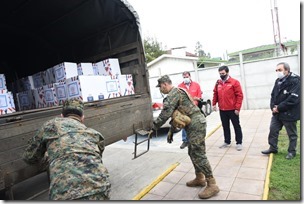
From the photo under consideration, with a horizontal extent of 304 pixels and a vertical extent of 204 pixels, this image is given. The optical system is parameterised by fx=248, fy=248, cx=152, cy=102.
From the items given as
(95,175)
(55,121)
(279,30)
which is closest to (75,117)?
(55,121)

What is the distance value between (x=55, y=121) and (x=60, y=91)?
3.89 ft

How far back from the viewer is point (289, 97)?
389cm

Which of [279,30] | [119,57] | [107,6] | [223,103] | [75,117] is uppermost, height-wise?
[279,30]

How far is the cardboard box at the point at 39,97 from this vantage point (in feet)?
11.0

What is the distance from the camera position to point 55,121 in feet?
6.78

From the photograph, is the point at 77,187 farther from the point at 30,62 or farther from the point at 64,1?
the point at 30,62

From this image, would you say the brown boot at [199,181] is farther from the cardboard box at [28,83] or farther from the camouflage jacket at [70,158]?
the cardboard box at [28,83]

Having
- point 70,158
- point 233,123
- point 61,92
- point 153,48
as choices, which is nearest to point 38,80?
point 61,92

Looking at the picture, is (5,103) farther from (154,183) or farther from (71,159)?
(154,183)

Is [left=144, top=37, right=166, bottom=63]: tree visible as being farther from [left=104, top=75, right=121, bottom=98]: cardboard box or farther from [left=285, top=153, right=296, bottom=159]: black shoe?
[left=104, top=75, right=121, bottom=98]: cardboard box

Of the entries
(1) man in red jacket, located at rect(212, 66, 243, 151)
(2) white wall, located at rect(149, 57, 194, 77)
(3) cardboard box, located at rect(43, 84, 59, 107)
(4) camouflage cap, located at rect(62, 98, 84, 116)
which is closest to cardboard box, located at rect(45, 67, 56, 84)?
(3) cardboard box, located at rect(43, 84, 59, 107)

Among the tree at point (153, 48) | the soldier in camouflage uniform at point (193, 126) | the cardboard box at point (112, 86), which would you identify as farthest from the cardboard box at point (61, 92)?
the tree at point (153, 48)

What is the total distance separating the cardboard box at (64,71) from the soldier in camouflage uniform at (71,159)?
113cm

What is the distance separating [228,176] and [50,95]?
2741mm
